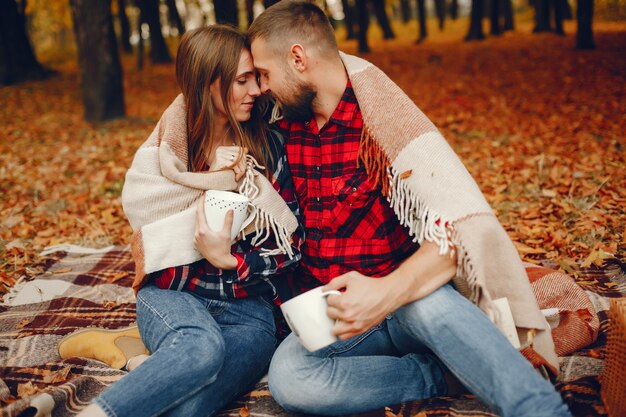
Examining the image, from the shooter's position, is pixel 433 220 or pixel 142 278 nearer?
pixel 433 220

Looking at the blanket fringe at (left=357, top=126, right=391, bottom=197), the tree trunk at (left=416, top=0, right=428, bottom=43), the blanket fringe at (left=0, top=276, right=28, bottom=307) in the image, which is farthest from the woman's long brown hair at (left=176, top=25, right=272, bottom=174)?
the tree trunk at (left=416, top=0, right=428, bottom=43)

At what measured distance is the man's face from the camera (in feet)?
9.39

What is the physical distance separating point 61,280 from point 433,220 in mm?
2835

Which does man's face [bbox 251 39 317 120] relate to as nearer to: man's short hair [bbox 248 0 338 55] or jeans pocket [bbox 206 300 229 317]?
man's short hair [bbox 248 0 338 55]

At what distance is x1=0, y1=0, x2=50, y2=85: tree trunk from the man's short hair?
1296 centimetres

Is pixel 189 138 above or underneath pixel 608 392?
above

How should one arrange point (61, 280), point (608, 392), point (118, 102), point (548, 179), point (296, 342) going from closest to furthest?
point (608, 392), point (296, 342), point (61, 280), point (548, 179), point (118, 102)

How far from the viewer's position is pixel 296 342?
101 inches

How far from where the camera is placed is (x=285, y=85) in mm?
2885

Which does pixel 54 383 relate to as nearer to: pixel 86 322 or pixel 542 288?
pixel 86 322

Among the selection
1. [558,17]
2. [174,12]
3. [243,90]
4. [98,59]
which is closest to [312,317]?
[243,90]

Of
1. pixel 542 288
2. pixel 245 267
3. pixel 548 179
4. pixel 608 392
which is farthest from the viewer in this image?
pixel 548 179

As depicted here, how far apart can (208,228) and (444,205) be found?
109 centimetres

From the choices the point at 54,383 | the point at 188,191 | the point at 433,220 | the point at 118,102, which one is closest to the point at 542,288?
the point at 433,220
